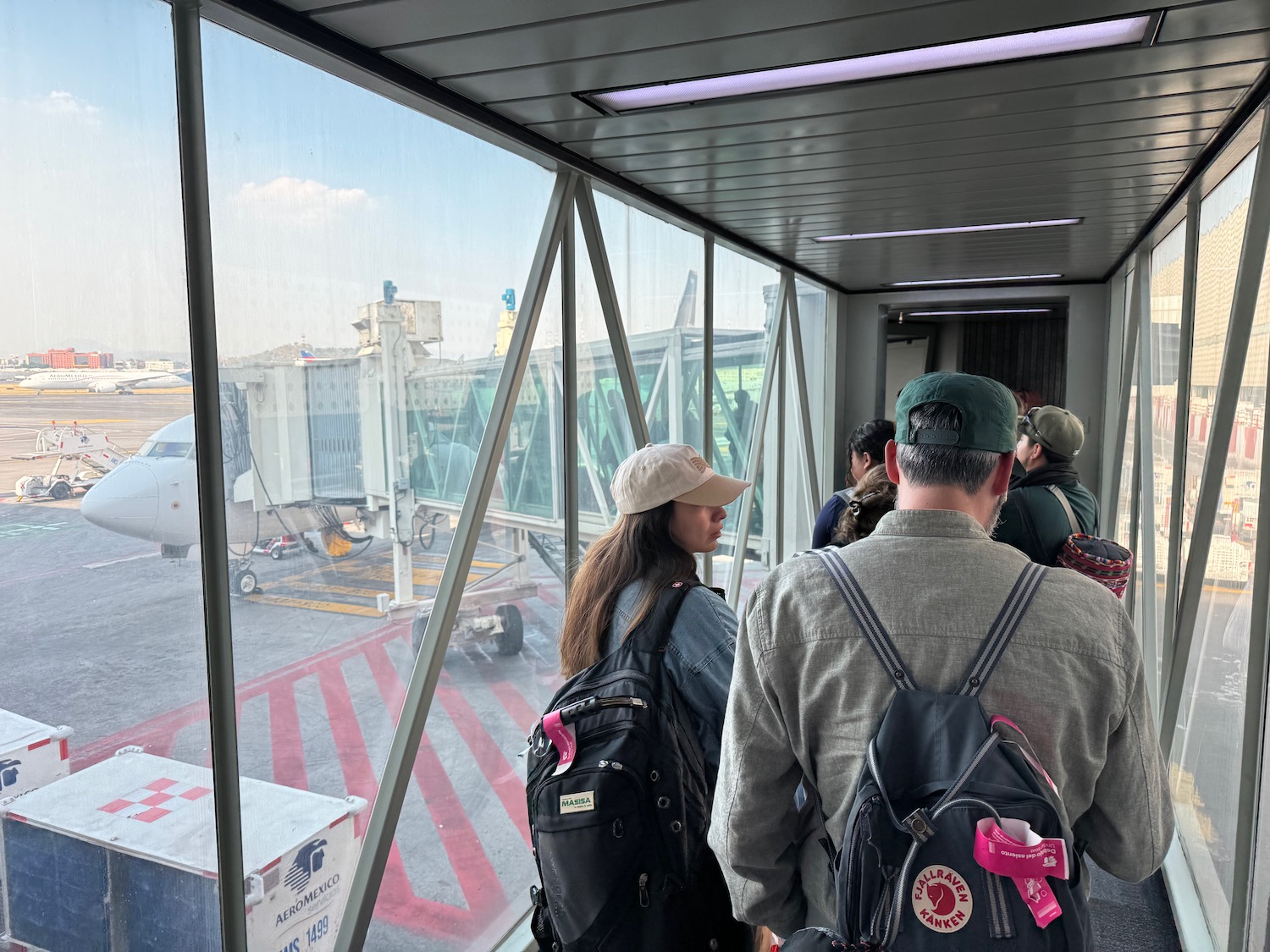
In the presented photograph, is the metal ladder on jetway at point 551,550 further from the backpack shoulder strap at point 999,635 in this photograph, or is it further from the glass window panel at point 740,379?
the backpack shoulder strap at point 999,635

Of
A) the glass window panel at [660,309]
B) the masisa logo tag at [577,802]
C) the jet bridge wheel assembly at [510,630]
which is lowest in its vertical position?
the jet bridge wheel assembly at [510,630]

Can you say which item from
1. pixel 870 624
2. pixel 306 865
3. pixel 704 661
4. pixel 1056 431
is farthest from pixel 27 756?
pixel 1056 431

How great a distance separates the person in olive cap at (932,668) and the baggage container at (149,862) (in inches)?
38.6

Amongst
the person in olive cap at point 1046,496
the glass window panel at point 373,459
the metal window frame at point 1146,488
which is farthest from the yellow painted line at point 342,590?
the metal window frame at point 1146,488

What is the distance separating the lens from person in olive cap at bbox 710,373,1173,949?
106 cm

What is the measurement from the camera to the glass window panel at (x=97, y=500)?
4.33ft

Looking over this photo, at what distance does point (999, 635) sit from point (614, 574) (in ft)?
2.54

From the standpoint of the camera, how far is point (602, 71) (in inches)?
78.4

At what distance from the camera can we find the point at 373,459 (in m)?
2.10

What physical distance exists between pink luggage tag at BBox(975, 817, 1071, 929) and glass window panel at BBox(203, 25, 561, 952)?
1387 millimetres

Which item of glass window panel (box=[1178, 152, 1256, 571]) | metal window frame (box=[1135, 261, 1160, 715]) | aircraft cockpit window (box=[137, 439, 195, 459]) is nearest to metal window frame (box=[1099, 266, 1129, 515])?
metal window frame (box=[1135, 261, 1160, 715])

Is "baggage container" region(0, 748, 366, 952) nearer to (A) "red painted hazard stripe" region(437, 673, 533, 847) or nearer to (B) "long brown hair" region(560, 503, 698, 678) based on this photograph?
(A) "red painted hazard stripe" region(437, 673, 533, 847)

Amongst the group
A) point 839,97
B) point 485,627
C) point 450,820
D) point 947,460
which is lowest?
point 450,820

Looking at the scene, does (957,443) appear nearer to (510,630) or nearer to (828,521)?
(828,521)
